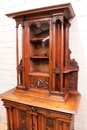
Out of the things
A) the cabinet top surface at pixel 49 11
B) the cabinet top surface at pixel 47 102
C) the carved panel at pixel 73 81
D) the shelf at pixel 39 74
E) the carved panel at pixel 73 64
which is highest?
the cabinet top surface at pixel 49 11

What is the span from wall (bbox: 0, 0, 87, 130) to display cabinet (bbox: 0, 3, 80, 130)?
3.4 inches

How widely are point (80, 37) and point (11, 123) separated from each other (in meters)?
1.40

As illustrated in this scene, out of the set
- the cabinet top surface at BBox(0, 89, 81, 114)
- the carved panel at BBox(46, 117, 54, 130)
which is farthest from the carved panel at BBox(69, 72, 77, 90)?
the carved panel at BBox(46, 117, 54, 130)

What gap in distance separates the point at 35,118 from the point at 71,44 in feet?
3.31

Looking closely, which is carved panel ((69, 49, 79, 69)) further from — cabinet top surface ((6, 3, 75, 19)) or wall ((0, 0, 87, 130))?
cabinet top surface ((6, 3, 75, 19))

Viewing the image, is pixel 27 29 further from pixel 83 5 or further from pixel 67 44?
pixel 83 5

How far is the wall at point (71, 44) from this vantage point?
5.00 feet

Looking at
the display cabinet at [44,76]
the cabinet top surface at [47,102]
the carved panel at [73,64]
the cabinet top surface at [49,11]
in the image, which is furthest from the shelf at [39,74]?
the cabinet top surface at [49,11]

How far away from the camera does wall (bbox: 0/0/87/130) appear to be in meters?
1.52

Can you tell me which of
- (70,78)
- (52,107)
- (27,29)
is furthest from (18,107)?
(27,29)

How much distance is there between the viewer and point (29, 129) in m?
1.44

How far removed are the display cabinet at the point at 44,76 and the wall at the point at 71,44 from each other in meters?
0.09

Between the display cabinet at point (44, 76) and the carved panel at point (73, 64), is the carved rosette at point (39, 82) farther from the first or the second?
the carved panel at point (73, 64)

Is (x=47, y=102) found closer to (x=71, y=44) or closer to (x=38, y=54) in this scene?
(x=38, y=54)
